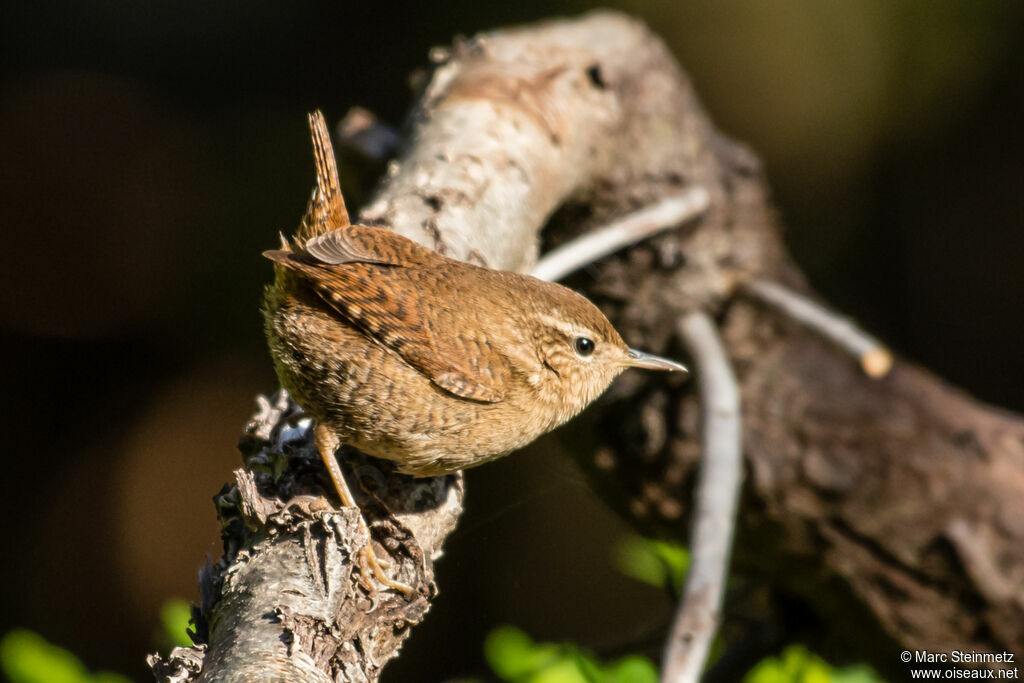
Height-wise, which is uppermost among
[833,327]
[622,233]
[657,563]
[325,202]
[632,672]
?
[325,202]

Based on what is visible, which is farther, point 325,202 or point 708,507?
point 708,507

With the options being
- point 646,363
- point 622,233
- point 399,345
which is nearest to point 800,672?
point 646,363

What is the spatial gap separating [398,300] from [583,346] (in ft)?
1.73

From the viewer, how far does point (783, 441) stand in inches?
116

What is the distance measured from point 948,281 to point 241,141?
3418mm

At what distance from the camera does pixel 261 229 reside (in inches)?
169

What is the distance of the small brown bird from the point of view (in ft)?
6.21

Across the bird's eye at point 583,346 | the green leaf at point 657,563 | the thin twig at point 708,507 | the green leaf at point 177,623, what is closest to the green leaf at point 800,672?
the thin twig at point 708,507

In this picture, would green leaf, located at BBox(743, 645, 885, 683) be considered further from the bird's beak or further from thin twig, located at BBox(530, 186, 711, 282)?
thin twig, located at BBox(530, 186, 711, 282)

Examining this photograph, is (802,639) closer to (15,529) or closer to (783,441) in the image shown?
(783,441)

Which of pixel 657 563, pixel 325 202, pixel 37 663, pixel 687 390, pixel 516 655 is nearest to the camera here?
pixel 37 663

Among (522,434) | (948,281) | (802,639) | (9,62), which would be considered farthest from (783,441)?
(9,62)

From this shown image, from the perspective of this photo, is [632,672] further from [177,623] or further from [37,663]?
[37,663]

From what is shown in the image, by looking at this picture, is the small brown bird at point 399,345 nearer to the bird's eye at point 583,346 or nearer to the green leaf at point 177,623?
the bird's eye at point 583,346
